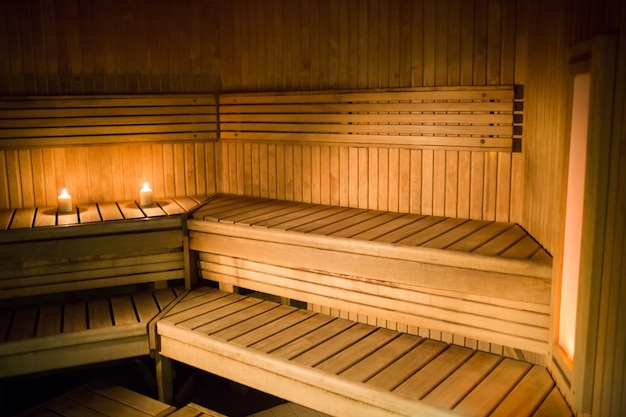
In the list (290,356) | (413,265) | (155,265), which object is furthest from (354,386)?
(155,265)

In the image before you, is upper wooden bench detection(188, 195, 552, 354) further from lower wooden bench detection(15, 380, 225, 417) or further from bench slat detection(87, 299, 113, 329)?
lower wooden bench detection(15, 380, 225, 417)

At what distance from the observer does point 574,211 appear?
8.55 feet

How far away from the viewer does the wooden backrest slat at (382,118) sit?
3.76 m

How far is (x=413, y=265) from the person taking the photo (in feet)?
10.7

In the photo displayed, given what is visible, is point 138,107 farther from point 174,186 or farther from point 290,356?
point 290,356

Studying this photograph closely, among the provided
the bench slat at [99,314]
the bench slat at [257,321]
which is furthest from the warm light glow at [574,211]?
the bench slat at [99,314]

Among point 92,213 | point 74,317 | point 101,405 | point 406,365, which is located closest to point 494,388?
point 406,365

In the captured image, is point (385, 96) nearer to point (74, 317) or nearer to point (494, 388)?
point (494, 388)

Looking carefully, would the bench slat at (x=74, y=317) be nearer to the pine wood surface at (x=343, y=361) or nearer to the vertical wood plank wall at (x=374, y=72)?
the pine wood surface at (x=343, y=361)

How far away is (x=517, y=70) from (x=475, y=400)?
2057mm

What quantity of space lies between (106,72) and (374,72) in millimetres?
2126

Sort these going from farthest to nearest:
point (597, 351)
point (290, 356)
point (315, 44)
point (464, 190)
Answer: point (315, 44) < point (464, 190) < point (290, 356) < point (597, 351)

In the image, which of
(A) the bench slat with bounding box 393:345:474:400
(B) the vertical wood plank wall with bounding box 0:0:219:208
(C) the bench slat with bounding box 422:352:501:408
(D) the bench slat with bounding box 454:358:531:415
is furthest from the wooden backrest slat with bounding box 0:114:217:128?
(D) the bench slat with bounding box 454:358:531:415

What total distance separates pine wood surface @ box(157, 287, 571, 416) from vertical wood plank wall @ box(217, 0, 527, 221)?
1092mm
